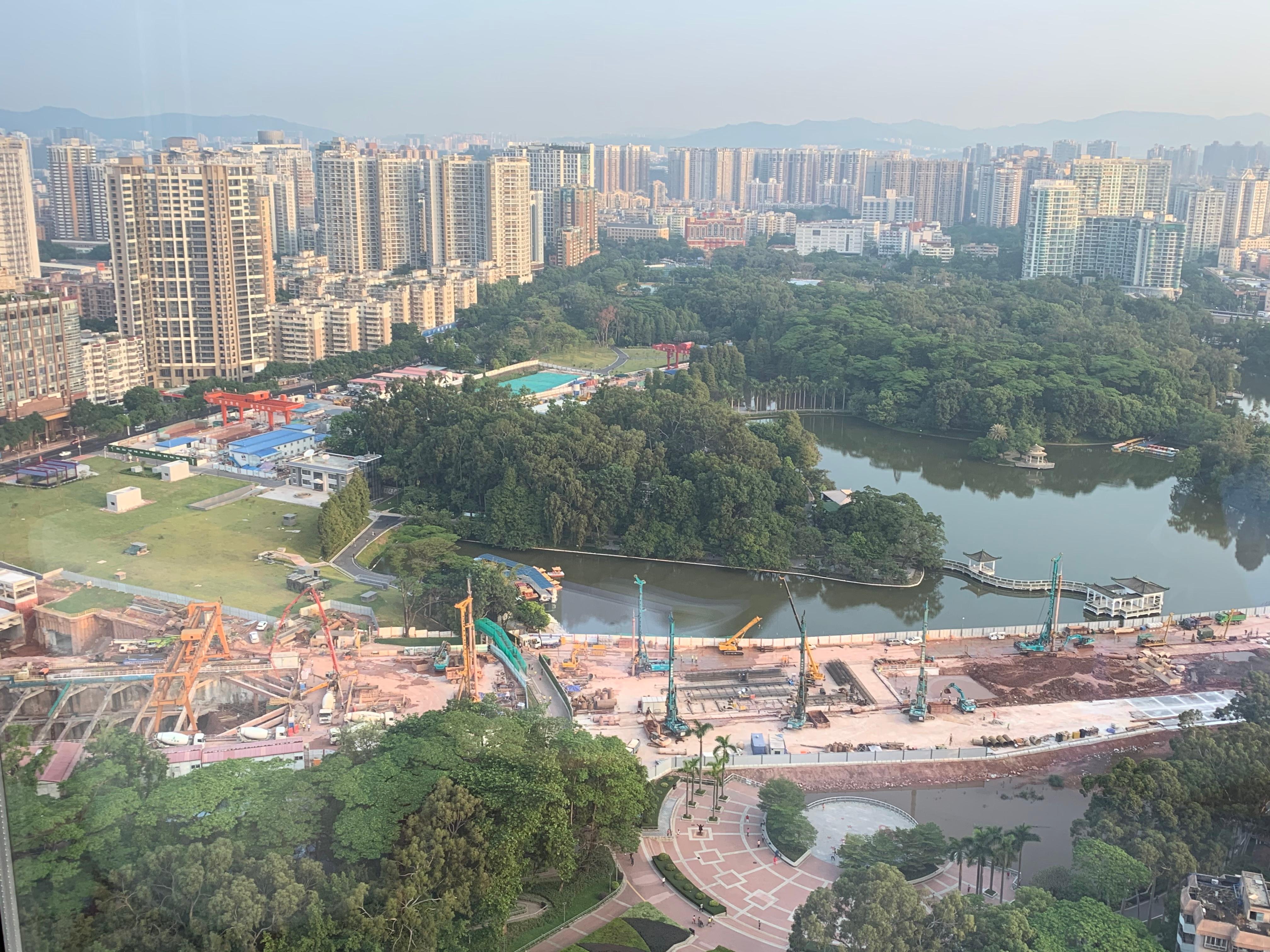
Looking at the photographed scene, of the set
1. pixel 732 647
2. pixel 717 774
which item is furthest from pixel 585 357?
pixel 717 774

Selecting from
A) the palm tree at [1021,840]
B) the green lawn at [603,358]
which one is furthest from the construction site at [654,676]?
the green lawn at [603,358]

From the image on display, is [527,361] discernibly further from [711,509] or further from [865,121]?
[865,121]

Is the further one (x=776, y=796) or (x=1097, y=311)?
(x=1097, y=311)

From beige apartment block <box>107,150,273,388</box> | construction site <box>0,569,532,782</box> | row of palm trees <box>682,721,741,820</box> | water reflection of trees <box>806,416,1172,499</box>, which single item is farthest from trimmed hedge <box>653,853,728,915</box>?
beige apartment block <box>107,150,273,388</box>

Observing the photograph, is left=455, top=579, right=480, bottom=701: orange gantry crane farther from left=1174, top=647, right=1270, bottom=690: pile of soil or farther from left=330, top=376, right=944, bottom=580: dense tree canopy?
left=1174, top=647, right=1270, bottom=690: pile of soil

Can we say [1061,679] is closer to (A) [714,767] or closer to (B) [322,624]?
(A) [714,767]

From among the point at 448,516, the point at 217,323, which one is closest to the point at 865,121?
the point at 448,516
